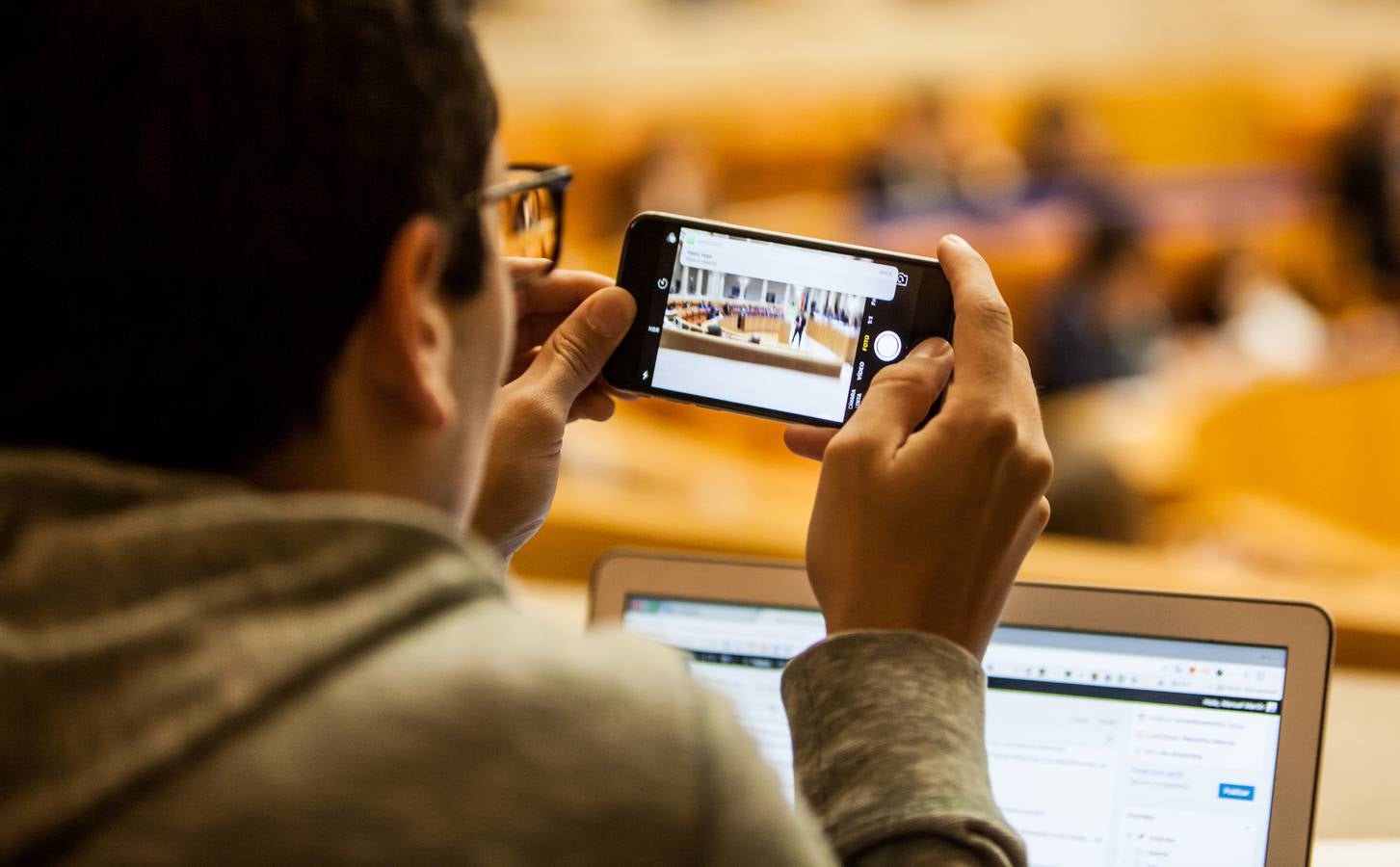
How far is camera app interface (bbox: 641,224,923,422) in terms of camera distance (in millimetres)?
663

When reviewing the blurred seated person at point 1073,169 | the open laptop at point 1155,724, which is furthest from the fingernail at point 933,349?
the blurred seated person at point 1073,169

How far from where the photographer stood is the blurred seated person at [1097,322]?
151 inches

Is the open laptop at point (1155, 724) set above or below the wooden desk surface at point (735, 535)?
above

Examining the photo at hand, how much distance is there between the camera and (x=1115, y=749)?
634 millimetres

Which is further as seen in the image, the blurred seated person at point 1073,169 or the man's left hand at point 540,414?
the blurred seated person at point 1073,169

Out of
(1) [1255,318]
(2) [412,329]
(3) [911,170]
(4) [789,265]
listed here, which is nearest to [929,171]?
(3) [911,170]

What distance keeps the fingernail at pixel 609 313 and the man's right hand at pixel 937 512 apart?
0.19 meters

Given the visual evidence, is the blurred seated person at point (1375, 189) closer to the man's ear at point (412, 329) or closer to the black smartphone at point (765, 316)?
the black smartphone at point (765, 316)

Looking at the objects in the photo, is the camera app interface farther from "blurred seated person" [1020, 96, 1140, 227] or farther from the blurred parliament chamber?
"blurred seated person" [1020, 96, 1140, 227]

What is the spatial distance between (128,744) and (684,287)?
17.4 inches

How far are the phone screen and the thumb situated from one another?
2 centimetres

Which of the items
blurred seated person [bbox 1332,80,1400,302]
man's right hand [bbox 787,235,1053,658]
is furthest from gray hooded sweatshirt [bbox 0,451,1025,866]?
blurred seated person [bbox 1332,80,1400,302]

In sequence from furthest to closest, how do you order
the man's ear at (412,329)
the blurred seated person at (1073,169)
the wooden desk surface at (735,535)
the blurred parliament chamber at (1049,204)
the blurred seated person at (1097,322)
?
the blurred seated person at (1073,169) < the blurred seated person at (1097,322) < the blurred parliament chamber at (1049,204) < the wooden desk surface at (735,535) < the man's ear at (412,329)

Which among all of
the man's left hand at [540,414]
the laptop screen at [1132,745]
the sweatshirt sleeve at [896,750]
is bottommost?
the laptop screen at [1132,745]
